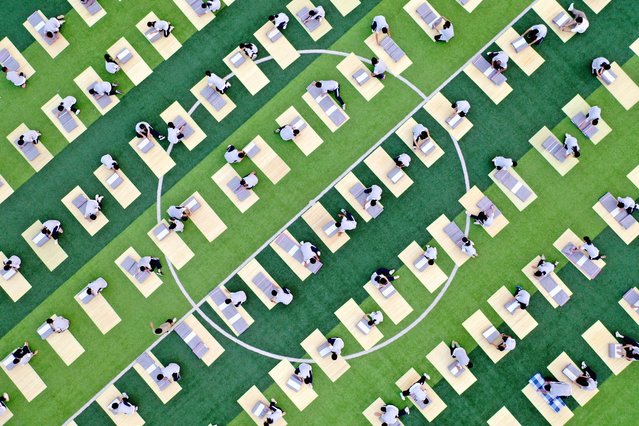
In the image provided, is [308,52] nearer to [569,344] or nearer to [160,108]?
[160,108]

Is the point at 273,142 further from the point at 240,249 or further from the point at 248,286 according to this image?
the point at 248,286

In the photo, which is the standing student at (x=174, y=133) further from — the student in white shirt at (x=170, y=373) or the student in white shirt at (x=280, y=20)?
the student in white shirt at (x=170, y=373)

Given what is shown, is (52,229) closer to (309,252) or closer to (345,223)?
(309,252)

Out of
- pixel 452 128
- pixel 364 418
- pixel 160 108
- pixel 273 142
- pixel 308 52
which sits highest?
pixel 160 108

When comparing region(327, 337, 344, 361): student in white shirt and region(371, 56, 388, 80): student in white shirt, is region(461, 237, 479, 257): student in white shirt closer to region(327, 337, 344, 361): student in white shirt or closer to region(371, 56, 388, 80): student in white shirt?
region(327, 337, 344, 361): student in white shirt

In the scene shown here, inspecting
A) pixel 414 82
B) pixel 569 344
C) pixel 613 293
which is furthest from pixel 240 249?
pixel 613 293

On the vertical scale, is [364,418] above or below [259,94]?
below

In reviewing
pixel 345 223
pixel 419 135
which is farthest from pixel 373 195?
pixel 419 135

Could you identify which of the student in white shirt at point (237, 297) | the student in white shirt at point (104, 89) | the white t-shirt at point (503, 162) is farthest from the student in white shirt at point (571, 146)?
the student in white shirt at point (104, 89)

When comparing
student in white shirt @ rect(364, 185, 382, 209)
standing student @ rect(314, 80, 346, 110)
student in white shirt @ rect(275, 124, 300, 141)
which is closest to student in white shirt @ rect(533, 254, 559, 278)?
student in white shirt @ rect(364, 185, 382, 209)
